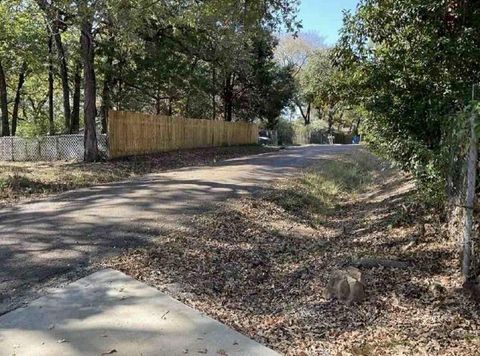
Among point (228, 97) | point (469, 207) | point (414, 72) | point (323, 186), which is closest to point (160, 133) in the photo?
point (323, 186)

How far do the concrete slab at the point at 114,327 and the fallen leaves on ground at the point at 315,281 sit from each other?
235 millimetres

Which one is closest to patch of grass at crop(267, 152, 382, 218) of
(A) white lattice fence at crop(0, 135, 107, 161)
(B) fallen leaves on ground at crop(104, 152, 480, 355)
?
(B) fallen leaves on ground at crop(104, 152, 480, 355)

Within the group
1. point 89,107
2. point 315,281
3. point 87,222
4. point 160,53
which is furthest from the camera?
point 160,53

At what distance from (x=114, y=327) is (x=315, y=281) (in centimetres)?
204

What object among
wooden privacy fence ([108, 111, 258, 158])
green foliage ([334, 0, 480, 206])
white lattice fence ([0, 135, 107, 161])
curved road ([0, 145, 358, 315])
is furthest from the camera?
wooden privacy fence ([108, 111, 258, 158])

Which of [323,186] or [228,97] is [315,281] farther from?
[228,97]

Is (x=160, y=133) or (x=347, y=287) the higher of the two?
(x=160, y=133)

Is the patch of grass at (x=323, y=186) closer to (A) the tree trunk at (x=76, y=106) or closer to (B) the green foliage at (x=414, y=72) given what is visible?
(B) the green foliage at (x=414, y=72)

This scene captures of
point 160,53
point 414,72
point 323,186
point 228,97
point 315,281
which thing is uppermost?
point 160,53

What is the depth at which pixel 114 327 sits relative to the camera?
350 cm

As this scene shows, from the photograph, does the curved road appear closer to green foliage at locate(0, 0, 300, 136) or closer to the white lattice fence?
green foliage at locate(0, 0, 300, 136)

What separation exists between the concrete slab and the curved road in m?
0.44

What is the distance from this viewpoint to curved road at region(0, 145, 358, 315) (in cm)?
469

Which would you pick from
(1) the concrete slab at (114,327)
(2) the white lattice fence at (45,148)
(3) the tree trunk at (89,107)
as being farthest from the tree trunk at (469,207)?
(2) the white lattice fence at (45,148)
